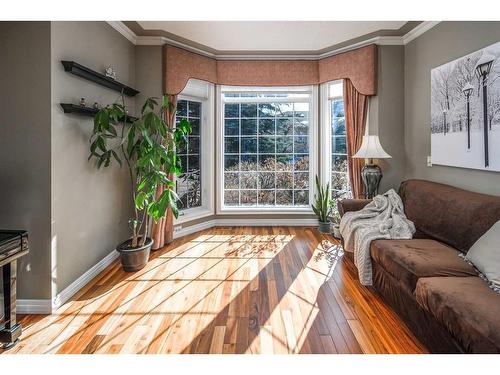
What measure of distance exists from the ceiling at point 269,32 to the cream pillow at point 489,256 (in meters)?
2.58

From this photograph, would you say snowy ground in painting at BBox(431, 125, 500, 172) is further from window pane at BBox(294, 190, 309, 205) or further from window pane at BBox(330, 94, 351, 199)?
window pane at BBox(294, 190, 309, 205)

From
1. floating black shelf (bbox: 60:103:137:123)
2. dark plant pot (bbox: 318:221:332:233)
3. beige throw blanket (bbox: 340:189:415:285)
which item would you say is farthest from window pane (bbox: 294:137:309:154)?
floating black shelf (bbox: 60:103:137:123)

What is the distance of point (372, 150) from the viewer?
3.60m

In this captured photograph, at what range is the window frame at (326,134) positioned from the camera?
4582 millimetres

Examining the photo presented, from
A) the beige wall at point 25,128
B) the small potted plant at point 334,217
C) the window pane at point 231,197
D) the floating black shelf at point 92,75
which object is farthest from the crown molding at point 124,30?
the small potted plant at point 334,217

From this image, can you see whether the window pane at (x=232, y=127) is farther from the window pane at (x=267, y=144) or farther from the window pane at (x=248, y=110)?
the window pane at (x=267, y=144)

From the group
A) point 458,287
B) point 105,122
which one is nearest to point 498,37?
point 458,287

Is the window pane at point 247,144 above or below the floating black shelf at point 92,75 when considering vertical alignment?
below

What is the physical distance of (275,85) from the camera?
452cm

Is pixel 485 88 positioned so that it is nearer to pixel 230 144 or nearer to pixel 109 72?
pixel 230 144

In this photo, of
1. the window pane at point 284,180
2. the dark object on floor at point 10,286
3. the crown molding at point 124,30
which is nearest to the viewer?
the dark object on floor at point 10,286

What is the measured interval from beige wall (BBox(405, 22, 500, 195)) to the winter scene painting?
94 mm

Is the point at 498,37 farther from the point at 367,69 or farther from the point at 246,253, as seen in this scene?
the point at 246,253

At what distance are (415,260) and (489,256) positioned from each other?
40cm
